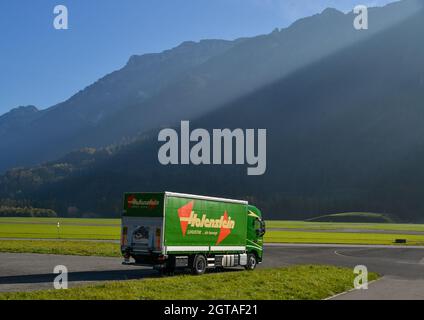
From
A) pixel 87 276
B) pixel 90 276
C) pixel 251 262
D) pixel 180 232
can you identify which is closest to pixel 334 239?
pixel 251 262

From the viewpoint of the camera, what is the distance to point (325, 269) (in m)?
27.0

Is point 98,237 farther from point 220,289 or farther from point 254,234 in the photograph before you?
point 220,289

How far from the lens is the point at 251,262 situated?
3091 cm

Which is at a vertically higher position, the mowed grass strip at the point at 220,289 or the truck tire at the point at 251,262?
the mowed grass strip at the point at 220,289

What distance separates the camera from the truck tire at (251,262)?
100 feet

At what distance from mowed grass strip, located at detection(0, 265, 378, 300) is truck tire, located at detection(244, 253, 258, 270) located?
6620 mm

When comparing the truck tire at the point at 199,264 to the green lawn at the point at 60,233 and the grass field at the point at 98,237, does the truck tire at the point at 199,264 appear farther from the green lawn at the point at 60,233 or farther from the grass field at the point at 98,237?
the green lawn at the point at 60,233

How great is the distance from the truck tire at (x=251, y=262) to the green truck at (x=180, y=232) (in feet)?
0.27

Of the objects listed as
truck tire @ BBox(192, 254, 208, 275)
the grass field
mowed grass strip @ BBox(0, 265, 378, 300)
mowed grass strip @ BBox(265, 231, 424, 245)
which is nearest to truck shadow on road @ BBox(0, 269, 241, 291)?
truck tire @ BBox(192, 254, 208, 275)

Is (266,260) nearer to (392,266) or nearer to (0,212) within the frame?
(392,266)

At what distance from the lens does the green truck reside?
24797 millimetres

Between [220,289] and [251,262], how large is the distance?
12.3m

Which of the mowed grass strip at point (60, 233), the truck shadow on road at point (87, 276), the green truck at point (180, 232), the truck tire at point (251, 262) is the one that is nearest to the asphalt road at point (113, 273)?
the truck shadow on road at point (87, 276)
